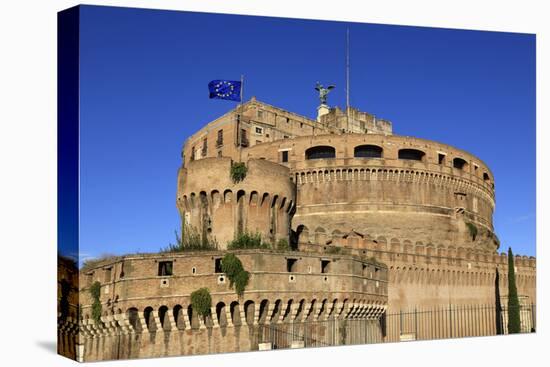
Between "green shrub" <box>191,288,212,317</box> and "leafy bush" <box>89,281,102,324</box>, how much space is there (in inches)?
117

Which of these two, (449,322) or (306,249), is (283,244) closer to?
(306,249)

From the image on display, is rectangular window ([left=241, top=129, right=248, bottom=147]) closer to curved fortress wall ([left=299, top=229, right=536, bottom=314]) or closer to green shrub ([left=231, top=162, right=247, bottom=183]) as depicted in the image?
curved fortress wall ([left=299, top=229, right=536, bottom=314])

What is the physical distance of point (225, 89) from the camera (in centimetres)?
2706

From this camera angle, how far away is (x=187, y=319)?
2281 cm

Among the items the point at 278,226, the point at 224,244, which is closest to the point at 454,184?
the point at 278,226

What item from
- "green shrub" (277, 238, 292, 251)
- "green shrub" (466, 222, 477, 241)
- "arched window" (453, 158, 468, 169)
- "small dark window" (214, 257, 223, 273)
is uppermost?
"arched window" (453, 158, 468, 169)

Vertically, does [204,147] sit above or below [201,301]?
above

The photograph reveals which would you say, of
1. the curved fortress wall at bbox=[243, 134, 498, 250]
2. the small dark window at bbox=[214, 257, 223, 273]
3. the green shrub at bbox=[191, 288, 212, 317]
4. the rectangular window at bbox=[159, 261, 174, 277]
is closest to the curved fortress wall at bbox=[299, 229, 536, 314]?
the curved fortress wall at bbox=[243, 134, 498, 250]

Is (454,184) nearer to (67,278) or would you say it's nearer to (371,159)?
(371,159)

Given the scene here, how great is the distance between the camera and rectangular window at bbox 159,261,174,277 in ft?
75.9

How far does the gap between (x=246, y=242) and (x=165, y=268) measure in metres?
4.51

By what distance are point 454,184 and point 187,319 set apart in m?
27.2

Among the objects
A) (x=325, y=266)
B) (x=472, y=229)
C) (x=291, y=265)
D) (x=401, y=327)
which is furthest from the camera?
(x=472, y=229)

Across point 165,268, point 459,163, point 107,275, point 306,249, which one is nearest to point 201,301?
point 165,268
